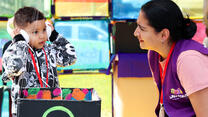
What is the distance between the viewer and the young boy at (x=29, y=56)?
141 centimetres

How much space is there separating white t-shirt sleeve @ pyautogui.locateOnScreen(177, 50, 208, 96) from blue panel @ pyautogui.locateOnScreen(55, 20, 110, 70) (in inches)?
57.4

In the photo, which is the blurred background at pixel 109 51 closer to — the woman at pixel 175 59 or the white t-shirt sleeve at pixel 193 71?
the woman at pixel 175 59

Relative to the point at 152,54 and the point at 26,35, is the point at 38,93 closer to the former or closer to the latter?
the point at 26,35

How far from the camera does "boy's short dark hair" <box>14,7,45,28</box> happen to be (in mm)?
1532

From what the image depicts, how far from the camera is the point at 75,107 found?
3.71 feet

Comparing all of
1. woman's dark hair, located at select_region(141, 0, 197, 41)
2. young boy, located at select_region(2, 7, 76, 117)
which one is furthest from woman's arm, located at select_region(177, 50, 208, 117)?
young boy, located at select_region(2, 7, 76, 117)

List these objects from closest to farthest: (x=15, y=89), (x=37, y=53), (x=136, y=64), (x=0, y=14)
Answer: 1. (x=15, y=89)
2. (x=37, y=53)
3. (x=0, y=14)
4. (x=136, y=64)

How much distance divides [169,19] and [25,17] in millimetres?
762

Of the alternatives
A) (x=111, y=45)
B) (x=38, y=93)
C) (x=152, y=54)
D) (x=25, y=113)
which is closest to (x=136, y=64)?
(x=111, y=45)

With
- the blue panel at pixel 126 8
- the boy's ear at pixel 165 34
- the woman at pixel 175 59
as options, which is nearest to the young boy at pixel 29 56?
the woman at pixel 175 59

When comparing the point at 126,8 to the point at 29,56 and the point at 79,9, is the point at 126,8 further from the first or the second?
the point at 29,56

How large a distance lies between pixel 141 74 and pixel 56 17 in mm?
924

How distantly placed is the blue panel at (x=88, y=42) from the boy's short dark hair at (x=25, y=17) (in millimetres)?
981

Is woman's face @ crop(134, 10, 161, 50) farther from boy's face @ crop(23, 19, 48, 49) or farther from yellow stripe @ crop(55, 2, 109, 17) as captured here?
yellow stripe @ crop(55, 2, 109, 17)
